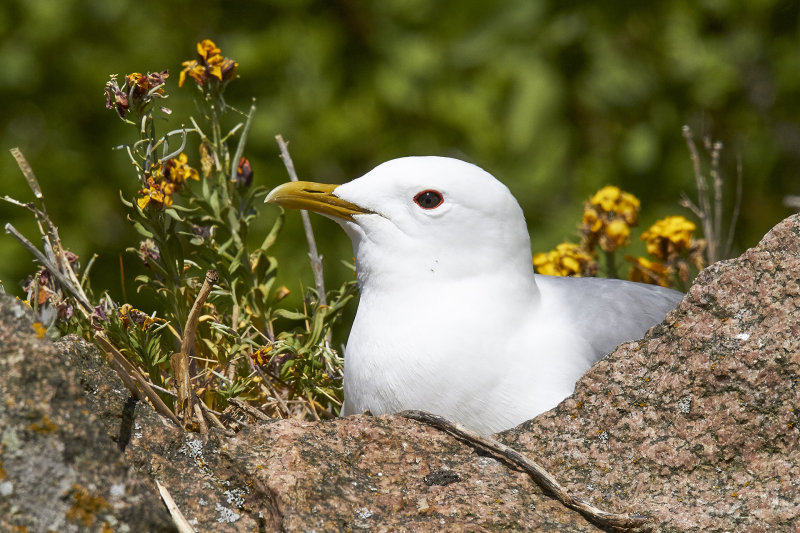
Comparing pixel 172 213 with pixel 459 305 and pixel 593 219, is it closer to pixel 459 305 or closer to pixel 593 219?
pixel 459 305

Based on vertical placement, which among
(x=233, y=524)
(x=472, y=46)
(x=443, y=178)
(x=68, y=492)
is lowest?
(x=233, y=524)

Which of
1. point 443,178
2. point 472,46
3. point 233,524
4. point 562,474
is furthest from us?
point 472,46

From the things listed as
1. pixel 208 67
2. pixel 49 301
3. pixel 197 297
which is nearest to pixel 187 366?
pixel 197 297

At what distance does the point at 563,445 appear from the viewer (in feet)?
6.84

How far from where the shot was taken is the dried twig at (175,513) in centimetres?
171

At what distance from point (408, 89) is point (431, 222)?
2.79 metres

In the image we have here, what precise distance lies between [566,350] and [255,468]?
0.97 metres

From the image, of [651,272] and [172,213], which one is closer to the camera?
[172,213]

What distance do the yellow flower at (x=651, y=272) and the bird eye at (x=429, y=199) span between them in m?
1.16

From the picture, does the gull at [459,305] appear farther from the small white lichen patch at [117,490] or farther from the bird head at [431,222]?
the small white lichen patch at [117,490]

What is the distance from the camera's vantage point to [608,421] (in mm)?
2076

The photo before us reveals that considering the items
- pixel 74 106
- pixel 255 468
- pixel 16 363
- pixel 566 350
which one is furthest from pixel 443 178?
pixel 74 106

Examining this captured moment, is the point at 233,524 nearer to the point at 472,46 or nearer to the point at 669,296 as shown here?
the point at 669,296

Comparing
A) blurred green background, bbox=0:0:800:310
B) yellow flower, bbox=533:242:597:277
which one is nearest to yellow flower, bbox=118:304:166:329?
yellow flower, bbox=533:242:597:277
